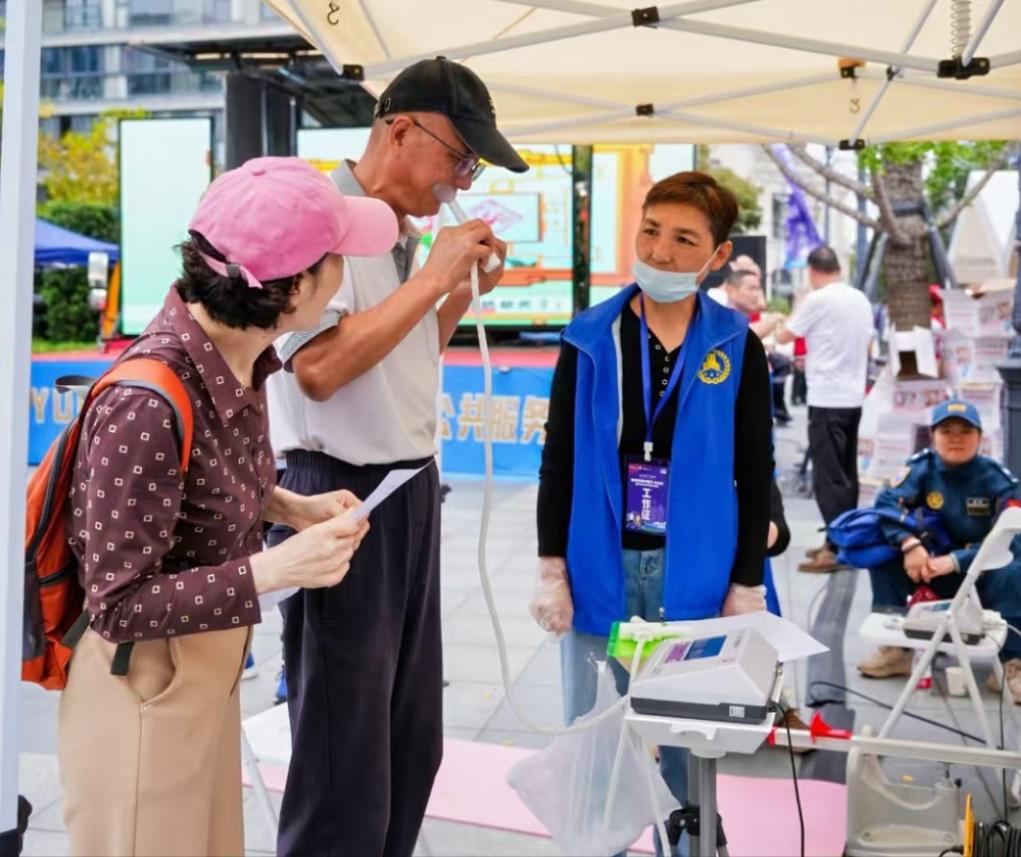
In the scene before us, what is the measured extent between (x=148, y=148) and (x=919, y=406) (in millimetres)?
8789

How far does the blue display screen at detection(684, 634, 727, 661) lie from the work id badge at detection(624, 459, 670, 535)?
52 cm

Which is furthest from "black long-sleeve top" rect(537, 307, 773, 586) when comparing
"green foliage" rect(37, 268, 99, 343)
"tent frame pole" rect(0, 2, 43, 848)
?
"green foliage" rect(37, 268, 99, 343)

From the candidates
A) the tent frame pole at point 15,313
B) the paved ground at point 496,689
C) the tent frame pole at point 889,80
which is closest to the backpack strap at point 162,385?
the tent frame pole at point 15,313

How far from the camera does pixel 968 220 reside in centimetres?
1839

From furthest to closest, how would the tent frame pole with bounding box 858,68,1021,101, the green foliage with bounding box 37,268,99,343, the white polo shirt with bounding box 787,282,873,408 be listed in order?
1. the green foliage with bounding box 37,268,99,343
2. the white polo shirt with bounding box 787,282,873,408
3. the tent frame pole with bounding box 858,68,1021,101

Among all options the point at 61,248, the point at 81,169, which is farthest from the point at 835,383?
the point at 81,169

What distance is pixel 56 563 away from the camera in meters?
1.79

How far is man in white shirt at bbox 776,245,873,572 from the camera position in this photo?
331 inches

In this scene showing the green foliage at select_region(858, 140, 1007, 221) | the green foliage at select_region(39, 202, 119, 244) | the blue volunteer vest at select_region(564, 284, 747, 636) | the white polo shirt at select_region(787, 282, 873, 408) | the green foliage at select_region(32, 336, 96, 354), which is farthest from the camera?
the green foliage at select_region(39, 202, 119, 244)

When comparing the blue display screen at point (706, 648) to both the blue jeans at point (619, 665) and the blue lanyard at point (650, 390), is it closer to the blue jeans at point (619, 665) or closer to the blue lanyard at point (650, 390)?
the blue jeans at point (619, 665)

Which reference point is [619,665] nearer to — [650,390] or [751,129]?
[650,390]

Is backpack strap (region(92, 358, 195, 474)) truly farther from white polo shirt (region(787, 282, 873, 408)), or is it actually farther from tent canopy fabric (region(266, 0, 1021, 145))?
white polo shirt (region(787, 282, 873, 408))

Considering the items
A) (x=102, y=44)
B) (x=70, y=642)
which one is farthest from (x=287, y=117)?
(x=102, y=44)

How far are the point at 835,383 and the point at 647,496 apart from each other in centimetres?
609
